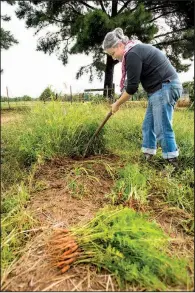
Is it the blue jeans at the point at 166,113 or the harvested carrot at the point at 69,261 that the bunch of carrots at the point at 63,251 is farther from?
the blue jeans at the point at 166,113

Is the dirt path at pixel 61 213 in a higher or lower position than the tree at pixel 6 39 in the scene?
lower

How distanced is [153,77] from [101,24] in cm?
550

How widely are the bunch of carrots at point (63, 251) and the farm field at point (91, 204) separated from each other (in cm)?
1

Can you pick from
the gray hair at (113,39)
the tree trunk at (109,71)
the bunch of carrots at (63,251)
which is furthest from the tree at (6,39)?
the bunch of carrots at (63,251)

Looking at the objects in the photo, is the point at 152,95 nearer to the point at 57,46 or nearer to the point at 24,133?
the point at 24,133

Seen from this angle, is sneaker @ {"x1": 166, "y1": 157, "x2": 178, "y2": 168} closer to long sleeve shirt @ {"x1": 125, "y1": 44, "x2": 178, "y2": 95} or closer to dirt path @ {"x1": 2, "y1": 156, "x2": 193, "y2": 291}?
dirt path @ {"x1": 2, "y1": 156, "x2": 193, "y2": 291}

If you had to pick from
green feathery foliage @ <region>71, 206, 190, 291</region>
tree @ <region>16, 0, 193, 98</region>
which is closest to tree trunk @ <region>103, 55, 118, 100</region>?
tree @ <region>16, 0, 193, 98</region>

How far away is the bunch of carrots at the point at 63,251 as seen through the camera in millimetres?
1436

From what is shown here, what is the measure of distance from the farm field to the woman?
31 cm

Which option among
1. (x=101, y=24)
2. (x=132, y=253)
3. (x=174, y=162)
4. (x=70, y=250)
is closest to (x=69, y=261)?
(x=70, y=250)

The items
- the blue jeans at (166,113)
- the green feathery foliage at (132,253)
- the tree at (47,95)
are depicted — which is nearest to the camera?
the green feathery foliage at (132,253)

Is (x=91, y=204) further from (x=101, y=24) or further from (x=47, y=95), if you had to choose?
(x=101, y=24)

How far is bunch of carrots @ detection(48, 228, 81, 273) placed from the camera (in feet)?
4.71

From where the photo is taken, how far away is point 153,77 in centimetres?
265
